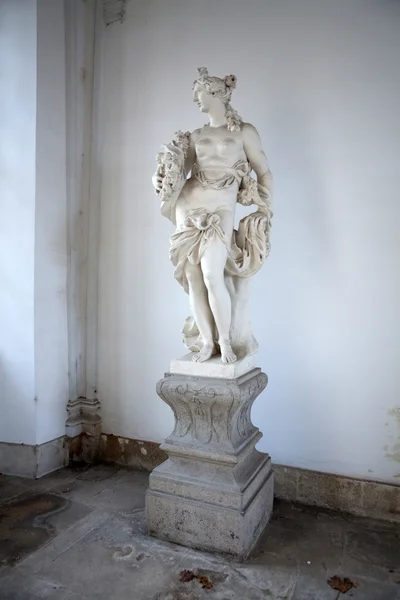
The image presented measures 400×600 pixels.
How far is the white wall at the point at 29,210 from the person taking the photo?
10.7ft

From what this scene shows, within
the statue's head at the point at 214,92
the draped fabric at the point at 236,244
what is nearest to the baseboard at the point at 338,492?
the draped fabric at the point at 236,244

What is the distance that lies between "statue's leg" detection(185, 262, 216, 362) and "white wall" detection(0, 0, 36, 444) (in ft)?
4.95

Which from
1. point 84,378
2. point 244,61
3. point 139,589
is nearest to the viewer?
point 139,589

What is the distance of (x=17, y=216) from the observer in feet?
10.9

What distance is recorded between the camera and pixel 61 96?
3449 mm

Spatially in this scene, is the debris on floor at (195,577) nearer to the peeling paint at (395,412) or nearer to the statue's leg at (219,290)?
the statue's leg at (219,290)

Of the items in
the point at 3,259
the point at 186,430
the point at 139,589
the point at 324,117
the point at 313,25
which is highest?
the point at 313,25

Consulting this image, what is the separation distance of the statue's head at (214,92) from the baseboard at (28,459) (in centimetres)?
276

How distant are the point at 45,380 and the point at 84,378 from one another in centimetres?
43

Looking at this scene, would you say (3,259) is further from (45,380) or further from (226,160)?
(226,160)

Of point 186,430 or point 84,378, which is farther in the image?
point 84,378

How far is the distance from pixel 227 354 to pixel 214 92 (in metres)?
1.52

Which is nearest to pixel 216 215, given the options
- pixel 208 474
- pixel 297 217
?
pixel 297 217

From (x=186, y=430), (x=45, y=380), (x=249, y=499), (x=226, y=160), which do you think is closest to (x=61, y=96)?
(x=226, y=160)
